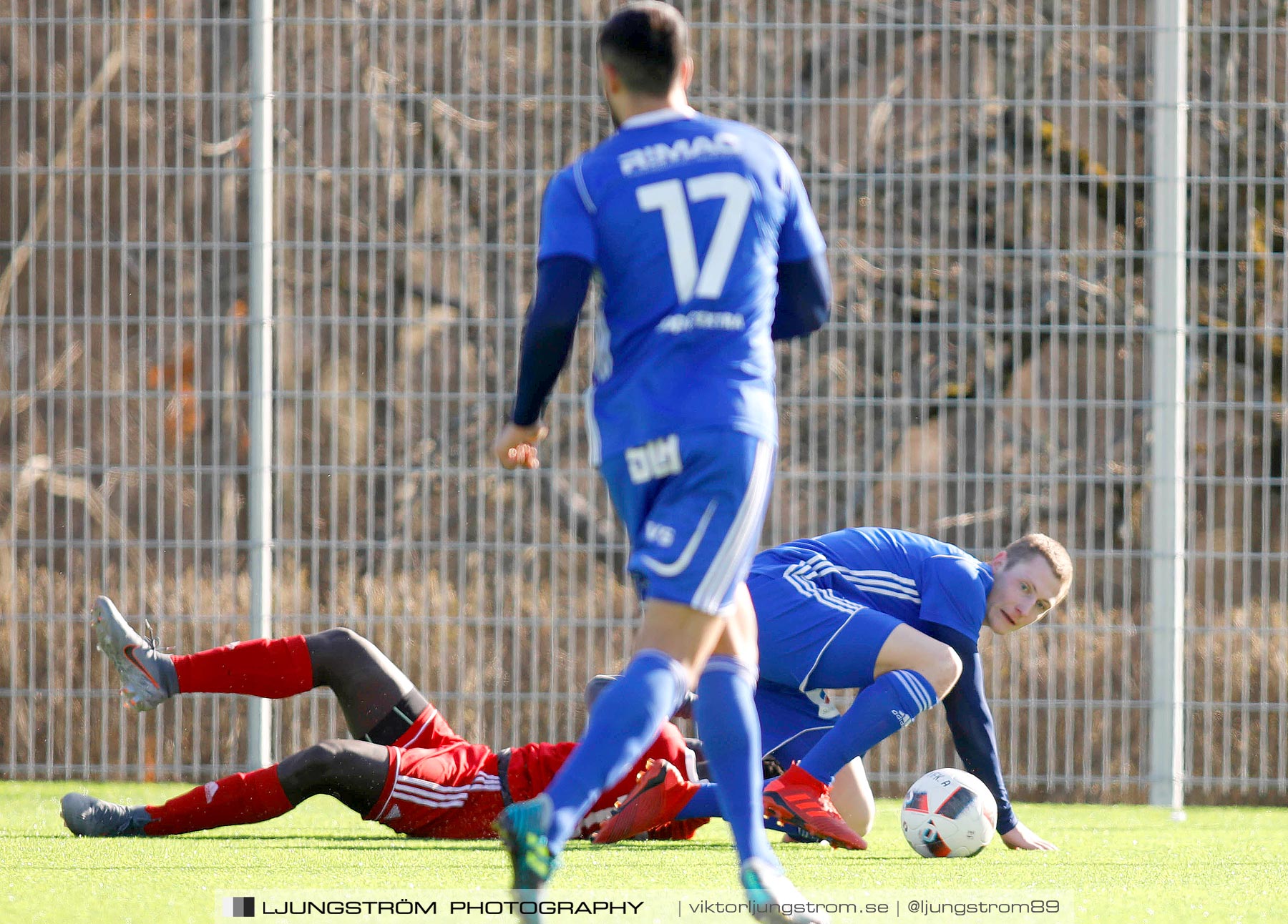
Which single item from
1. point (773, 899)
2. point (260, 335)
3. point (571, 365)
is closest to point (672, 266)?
point (773, 899)

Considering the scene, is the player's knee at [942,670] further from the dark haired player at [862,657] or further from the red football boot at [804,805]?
the red football boot at [804,805]

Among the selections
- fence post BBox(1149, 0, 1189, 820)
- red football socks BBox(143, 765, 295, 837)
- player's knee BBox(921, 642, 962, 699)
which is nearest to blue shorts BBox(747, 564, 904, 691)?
player's knee BBox(921, 642, 962, 699)

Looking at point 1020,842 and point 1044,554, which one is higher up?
point 1044,554

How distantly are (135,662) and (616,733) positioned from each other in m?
1.96

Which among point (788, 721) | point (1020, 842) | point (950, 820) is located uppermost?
point (788, 721)

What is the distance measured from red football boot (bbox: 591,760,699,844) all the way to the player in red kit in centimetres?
7

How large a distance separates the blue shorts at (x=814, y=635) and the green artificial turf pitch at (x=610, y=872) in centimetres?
44

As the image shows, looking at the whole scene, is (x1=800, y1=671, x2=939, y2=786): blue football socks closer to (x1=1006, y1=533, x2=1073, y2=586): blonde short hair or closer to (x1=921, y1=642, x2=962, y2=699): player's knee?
(x1=921, y1=642, x2=962, y2=699): player's knee

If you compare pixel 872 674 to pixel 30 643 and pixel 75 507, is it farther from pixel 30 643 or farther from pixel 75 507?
pixel 75 507

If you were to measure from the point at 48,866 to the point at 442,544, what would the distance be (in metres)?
3.00

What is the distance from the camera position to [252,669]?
4.38 meters

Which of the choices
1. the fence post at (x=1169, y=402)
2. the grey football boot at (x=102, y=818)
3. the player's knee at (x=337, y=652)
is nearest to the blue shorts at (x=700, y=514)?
the player's knee at (x=337, y=652)

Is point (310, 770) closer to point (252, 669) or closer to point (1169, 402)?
point (252, 669)

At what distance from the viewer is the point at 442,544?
6.64 m
